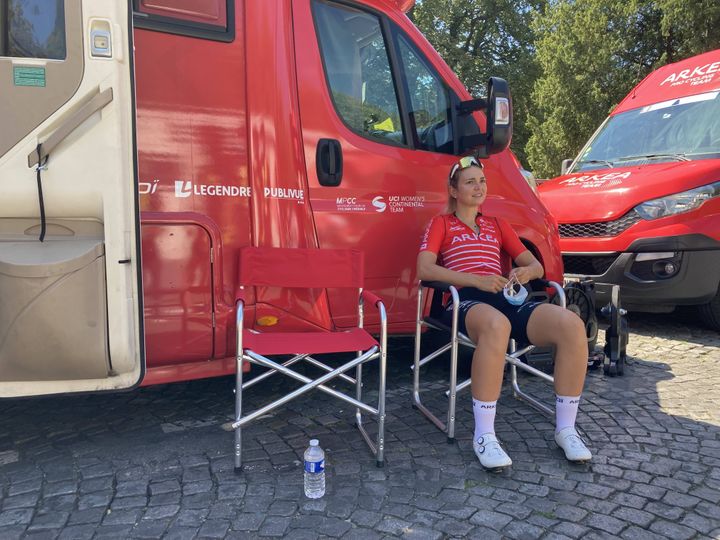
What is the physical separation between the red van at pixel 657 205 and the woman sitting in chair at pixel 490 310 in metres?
1.88

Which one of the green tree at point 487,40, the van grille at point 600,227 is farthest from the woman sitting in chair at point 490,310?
the green tree at point 487,40

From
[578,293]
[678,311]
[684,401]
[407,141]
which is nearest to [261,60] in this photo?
[407,141]

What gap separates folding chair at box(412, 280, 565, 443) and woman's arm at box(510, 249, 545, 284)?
0.11 m

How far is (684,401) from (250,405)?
8.72 ft

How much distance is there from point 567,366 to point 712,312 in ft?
9.93

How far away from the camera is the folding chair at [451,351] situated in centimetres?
292

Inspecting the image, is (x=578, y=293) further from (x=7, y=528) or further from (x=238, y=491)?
(x=7, y=528)

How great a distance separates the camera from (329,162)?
313 centimetres

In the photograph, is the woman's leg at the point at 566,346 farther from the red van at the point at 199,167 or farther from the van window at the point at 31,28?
the van window at the point at 31,28

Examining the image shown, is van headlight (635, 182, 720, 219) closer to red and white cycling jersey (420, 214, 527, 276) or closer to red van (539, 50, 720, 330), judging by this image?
red van (539, 50, 720, 330)

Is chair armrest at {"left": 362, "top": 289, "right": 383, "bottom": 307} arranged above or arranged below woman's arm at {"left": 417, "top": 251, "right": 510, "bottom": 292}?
below

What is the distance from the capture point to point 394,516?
7.53 feet

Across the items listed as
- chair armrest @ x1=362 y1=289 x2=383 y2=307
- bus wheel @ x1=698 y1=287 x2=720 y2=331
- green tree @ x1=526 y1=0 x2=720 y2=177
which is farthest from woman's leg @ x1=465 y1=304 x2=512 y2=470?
green tree @ x1=526 y1=0 x2=720 y2=177

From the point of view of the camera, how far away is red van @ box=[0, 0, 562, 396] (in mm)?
2189
